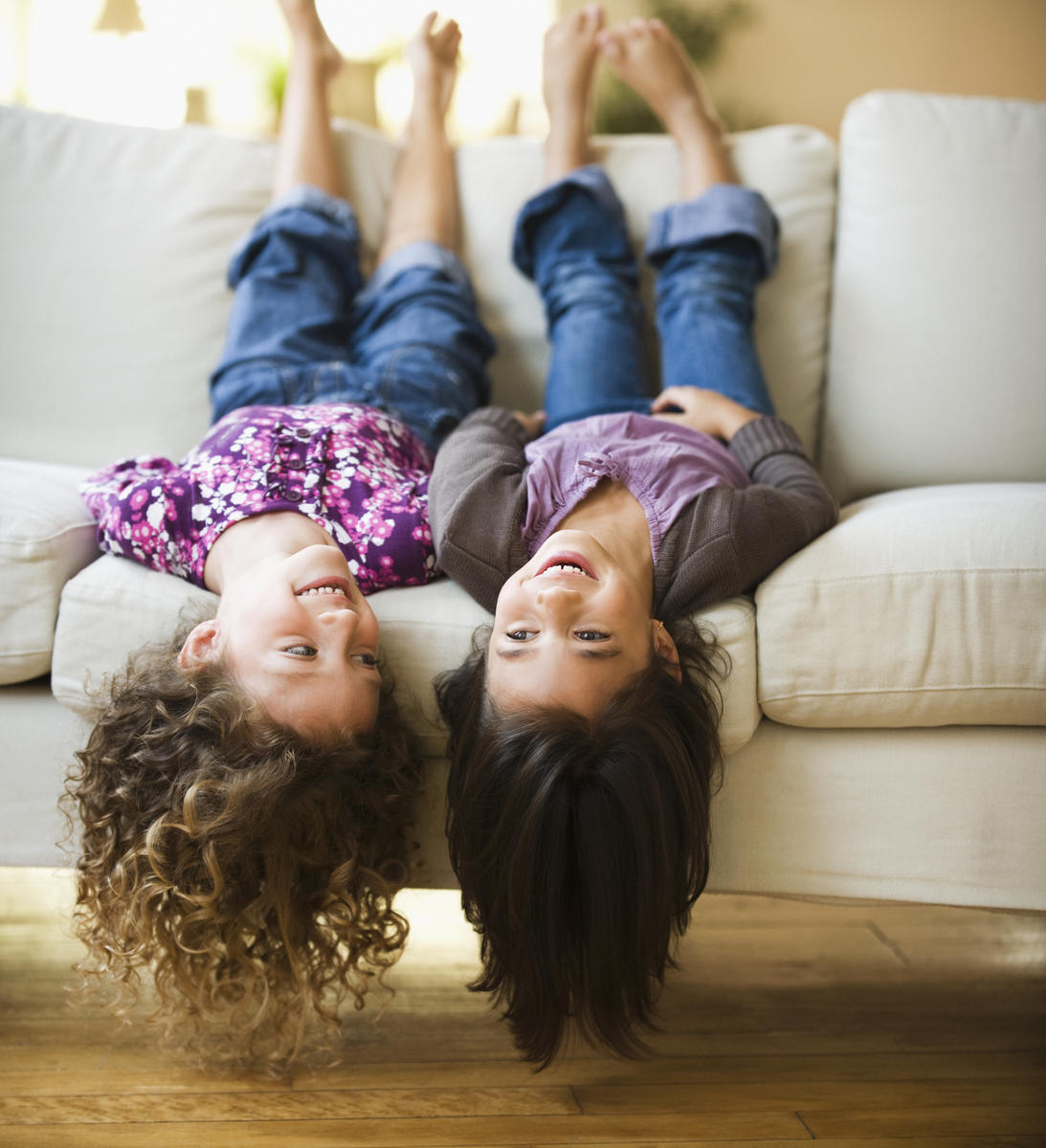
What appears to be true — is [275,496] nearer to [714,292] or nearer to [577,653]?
[577,653]

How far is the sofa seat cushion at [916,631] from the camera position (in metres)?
1.10

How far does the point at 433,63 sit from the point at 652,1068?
180 centimetres

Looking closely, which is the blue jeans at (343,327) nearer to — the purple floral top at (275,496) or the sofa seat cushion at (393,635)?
the purple floral top at (275,496)

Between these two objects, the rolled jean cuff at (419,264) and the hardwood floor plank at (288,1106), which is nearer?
the hardwood floor plank at (288,1106)

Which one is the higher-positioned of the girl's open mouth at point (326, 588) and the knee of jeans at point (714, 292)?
the knee of jeans at point (714, 292)

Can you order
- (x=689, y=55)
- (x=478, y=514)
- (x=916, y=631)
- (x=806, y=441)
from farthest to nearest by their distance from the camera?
1. (x=689, y=55)
2. (x=806, y=441)
3. (x=478, y=514)
4. (x=916, y=631)

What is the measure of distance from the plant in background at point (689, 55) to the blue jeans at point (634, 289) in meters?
2.40

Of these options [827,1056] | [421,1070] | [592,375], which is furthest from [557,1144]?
[592,375]

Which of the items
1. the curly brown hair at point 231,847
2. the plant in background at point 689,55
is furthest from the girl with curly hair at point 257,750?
the plant in background at point 689,55

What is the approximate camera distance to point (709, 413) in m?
1.56

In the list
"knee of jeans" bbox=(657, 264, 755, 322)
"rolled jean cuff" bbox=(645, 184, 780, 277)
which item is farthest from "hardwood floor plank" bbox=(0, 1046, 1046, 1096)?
"rolled jean cuff" bbox=(645, 184, 780, 277)

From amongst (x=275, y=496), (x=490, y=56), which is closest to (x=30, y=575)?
(x=275, y=496)

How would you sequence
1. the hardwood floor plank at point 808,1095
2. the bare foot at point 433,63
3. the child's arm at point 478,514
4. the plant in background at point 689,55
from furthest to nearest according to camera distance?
the plant in background at point 689,55
the bare foot at point 433,63
the child's arm at point 478,514
the hardwood floor plank at point 808,1095

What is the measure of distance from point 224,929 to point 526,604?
46 centimetres
